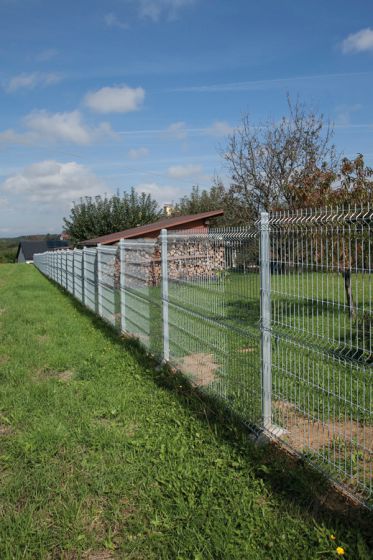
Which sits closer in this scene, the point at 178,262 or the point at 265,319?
the point at 265,319

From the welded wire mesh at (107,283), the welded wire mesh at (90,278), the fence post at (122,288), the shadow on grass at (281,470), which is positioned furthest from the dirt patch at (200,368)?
the welded wire mesh at (90,278)

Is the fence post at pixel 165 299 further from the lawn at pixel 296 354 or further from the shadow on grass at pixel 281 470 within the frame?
the shadow on grass at pixel 281 470

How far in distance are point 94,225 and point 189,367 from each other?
29826mm

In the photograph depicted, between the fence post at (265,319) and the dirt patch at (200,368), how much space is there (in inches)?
40.6

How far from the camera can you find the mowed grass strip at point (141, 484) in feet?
9.57

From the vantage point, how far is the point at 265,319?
13.0 feet

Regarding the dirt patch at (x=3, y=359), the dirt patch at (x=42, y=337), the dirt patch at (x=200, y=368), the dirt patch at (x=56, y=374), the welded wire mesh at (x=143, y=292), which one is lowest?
the dirt patch at (x=56, y=374)

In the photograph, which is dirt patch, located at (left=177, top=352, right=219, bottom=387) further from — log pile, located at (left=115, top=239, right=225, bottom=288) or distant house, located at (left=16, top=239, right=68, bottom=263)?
distant house, located at (left=16, top=239, right=68, bottom=263)

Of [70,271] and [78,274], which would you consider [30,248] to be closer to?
[70,271]

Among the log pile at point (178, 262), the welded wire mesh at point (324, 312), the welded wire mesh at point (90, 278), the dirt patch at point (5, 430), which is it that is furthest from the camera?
the welded wire mesh at point (90, 278)

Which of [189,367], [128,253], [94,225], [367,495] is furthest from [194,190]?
[367,495]

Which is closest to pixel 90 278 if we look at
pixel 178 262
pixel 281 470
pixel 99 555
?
pixel 178 262

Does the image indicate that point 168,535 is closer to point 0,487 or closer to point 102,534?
point 102,534

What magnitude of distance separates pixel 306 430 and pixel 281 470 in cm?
57
